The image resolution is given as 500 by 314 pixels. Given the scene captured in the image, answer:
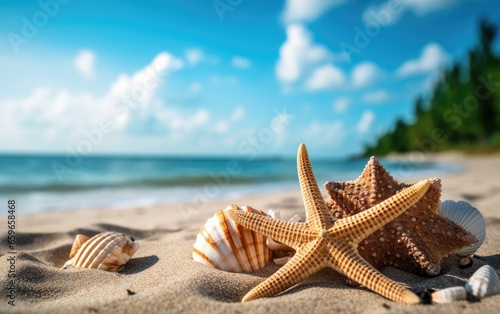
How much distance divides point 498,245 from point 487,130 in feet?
155

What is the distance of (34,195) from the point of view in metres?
11.3

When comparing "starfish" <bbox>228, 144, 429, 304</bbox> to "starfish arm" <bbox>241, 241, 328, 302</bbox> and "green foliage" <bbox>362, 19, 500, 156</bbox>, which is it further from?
"green foliage" <bbox>362, 19, 500, 156</bbox>

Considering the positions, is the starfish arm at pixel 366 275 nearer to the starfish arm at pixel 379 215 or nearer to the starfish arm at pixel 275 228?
the starfish arm at pixel 379 215

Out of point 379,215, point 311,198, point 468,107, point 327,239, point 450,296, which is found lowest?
point 450,296

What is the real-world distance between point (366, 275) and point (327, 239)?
1.14ft

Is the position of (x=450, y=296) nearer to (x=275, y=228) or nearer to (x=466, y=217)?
(x=275, y=228)

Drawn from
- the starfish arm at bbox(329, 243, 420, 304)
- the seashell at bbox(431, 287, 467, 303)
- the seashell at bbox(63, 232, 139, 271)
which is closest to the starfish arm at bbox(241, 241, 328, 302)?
the starfish arm at bbox(329, 243, 420, 304)

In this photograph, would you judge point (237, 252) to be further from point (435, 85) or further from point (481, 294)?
point (435, 85)

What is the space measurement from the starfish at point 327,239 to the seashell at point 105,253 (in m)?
1.23

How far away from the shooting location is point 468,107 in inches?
1598

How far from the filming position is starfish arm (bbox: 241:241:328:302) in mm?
2406

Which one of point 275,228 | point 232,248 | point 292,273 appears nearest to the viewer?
point 292,273

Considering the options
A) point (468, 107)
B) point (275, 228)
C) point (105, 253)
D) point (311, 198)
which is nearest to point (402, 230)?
point (311, 198)

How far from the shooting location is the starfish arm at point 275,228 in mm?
2680
